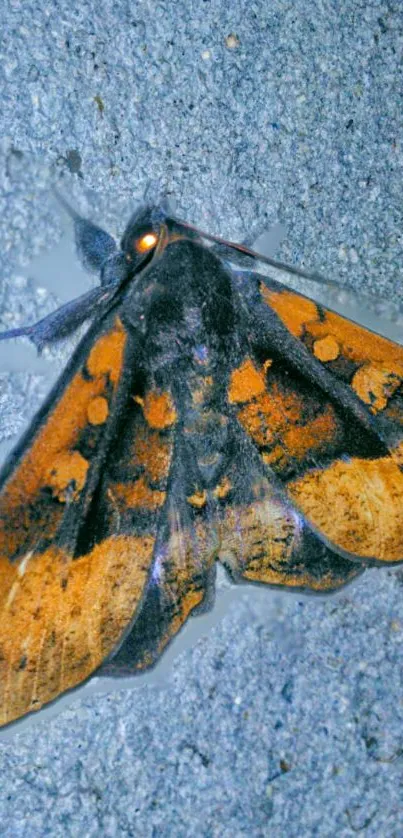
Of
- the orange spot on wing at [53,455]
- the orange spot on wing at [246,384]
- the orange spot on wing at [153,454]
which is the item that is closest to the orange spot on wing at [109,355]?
the orange spot on wing at [53,455]

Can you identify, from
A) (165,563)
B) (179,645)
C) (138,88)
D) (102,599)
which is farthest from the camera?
(179,645)

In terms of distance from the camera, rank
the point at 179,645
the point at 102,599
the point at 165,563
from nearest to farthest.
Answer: the point at 102,599
the point at 165,563
the point at 179,645

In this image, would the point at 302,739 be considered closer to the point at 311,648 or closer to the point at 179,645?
the point at 311,648

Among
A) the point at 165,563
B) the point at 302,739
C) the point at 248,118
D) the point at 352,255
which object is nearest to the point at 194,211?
the point at 248,118

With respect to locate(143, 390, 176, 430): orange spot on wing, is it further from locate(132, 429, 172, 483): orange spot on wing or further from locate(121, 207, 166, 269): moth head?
locate(121, 207, 166, 269): moth head

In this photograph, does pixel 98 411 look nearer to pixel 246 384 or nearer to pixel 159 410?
pixel 159 410

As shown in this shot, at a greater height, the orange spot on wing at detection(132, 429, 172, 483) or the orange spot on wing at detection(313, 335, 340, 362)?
the orange spot on wing at detection(132, 429, 172, 483)

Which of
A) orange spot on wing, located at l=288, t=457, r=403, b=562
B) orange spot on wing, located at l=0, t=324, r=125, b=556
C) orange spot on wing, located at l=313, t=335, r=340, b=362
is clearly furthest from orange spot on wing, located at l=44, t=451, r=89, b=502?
orange spot on wing, located at l=313, t=335, r=340, b=362
